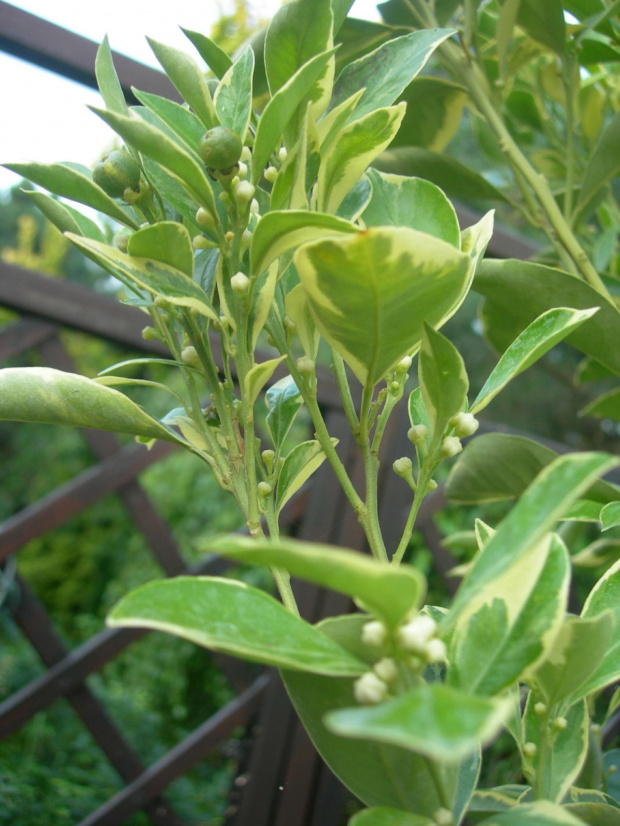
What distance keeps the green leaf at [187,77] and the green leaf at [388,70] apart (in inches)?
3.1

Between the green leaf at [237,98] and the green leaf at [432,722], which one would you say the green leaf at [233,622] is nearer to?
the green leaf at [432,722]

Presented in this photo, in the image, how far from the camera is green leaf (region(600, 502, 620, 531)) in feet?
1.27

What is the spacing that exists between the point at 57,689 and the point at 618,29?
1.19 m

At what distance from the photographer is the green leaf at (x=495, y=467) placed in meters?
0.62

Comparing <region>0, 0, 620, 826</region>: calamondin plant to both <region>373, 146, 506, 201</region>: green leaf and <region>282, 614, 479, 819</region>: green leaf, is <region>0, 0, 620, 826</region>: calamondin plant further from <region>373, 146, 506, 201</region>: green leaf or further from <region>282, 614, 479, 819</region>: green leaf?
<region>373, 146, 506, 201</region>: green leaf

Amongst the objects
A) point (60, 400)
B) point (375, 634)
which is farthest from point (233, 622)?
point (60, 400)

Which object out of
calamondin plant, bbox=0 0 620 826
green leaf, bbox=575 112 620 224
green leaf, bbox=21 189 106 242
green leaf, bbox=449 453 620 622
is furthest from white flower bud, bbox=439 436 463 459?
green leaf, bbox=575 112 620 224

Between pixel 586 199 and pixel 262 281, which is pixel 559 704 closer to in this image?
pixel 262 281

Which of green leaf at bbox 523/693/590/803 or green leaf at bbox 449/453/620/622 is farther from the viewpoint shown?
green leaf at bbox 523/693/590/803

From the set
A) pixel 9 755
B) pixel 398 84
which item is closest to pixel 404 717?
pixel 398 84

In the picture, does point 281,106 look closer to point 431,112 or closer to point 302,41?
point 302,41

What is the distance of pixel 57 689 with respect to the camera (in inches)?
46.9

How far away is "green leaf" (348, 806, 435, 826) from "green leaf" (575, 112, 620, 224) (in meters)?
0.51

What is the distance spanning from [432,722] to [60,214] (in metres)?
0.30
